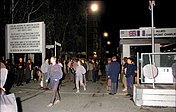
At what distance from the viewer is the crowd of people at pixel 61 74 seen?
10359 millimetres

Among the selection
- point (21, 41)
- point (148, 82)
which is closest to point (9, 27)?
point (21, 41)

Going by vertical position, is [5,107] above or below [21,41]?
below

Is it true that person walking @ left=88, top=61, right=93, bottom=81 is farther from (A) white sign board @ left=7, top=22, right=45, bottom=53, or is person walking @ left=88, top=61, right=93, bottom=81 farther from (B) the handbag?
(B) the handbag

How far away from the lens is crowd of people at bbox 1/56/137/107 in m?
10.4

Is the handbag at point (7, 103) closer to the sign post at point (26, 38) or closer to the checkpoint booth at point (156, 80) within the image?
the checkpoint booth at point (156, 80)

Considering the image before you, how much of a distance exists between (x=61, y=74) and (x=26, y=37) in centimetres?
714

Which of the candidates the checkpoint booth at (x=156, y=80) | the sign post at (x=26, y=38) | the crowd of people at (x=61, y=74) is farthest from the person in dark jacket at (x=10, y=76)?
the checkpoint booth at (x=156, y=80)

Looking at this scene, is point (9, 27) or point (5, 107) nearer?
point (5, 107)

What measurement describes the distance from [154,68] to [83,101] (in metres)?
3.13

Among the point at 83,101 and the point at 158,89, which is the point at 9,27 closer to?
the point at 83,101

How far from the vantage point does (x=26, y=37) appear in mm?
16641

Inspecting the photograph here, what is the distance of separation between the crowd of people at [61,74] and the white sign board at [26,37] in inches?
37.8

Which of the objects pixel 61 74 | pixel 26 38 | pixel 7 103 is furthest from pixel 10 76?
pixel 7 103

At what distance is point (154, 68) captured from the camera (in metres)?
10.1
